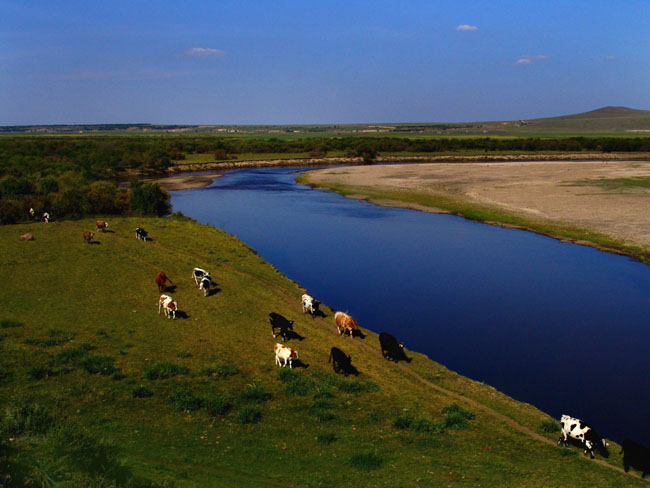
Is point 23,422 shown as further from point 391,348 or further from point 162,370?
point 391,348

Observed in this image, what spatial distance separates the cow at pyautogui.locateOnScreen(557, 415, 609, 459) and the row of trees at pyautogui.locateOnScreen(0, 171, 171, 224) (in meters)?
36.1

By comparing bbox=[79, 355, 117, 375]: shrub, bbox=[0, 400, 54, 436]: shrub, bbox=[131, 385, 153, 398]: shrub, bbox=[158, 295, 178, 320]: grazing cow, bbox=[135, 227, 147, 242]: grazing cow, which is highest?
bbox=[135, 227, 147, 242]: grazing cow

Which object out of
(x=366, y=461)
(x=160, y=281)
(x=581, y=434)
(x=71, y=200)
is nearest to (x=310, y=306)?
(x=160, y=281)

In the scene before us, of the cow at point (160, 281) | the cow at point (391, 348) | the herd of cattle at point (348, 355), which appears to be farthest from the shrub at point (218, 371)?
the cow at point (160, 281)

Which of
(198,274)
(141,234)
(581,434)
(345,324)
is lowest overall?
(581,434)

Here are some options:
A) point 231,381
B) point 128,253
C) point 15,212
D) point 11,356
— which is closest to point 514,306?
point 231,381

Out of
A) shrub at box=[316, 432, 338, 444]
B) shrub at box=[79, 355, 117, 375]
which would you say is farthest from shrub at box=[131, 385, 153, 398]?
shrub at box=[316, 432, 338, 444]

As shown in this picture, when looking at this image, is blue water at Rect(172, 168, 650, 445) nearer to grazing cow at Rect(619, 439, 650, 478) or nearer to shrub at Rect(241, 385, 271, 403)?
grazing cow at Rect(619, 439, 650, 478)

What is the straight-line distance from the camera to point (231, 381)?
14.8 m

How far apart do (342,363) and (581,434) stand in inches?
286

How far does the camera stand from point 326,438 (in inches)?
472

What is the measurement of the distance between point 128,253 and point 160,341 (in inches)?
451

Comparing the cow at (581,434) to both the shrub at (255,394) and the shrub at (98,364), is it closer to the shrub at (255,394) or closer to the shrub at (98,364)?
the shrub at (255,394)

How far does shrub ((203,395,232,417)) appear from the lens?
12805 millimetres
